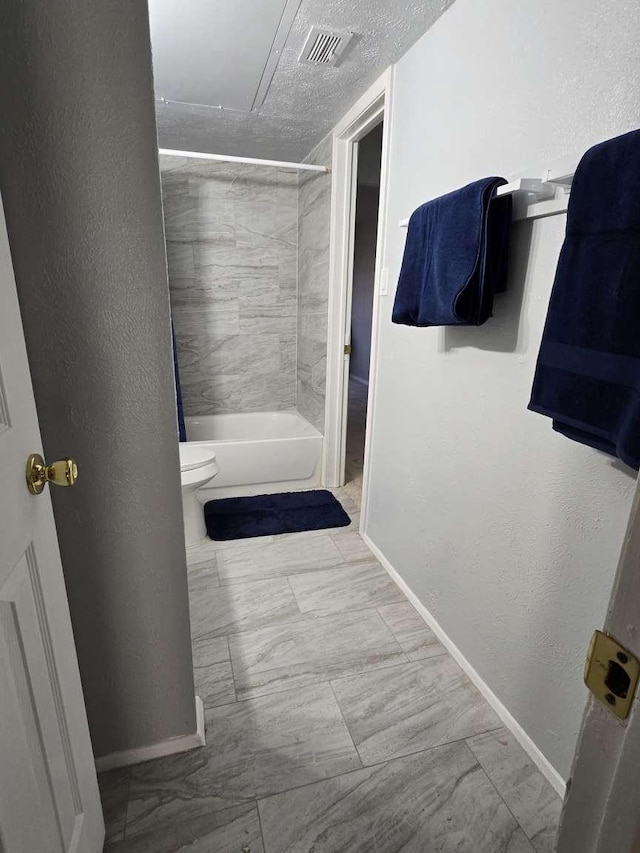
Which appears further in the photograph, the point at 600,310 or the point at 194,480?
the point at 194,480

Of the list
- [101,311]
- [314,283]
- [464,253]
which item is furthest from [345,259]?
[101,311]

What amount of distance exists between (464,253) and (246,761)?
1565mm

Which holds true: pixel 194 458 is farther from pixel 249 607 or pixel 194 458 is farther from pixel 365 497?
pixel 365 497

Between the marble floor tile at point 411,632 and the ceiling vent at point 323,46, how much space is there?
7.27ft

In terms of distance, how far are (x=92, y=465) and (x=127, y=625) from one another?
0.44 metres

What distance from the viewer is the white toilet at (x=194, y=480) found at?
7.11 ft

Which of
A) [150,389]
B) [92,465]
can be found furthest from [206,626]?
[150,389]

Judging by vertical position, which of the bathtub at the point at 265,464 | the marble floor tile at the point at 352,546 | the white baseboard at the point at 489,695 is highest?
the bathtub at the point at 265,464

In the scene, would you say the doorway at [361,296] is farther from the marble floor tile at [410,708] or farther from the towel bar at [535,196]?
the towel bar at [535,196]

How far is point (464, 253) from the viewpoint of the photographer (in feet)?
4.12

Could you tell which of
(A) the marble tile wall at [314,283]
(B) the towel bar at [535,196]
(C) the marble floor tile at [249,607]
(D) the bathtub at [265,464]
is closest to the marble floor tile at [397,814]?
(C) the marble floor tile at [249,607]

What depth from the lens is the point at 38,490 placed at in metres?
0.73

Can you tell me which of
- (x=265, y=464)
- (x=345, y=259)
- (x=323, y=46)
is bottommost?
(x=265, y=464)

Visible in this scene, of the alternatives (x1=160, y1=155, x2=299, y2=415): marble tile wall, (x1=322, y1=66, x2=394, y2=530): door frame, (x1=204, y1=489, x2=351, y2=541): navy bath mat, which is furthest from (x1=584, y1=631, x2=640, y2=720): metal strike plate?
(x1=160, y1=155, x2=299, y2=415): marble tile wall
